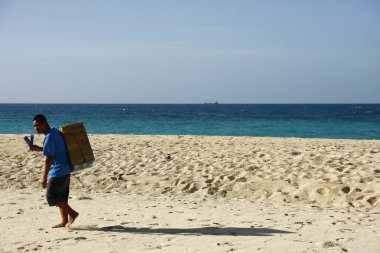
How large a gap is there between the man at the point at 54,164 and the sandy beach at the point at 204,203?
418mm

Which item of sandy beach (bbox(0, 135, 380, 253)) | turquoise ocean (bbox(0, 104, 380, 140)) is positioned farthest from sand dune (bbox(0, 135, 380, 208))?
turquoise ocean (bbox(0, 104, 380, 140))

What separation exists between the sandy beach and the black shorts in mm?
363

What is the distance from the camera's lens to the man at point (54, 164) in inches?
205

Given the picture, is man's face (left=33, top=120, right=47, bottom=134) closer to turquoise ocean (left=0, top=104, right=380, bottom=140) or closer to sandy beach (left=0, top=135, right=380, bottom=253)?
sandy beach (left=0, top=135, right=380, bottom=253)

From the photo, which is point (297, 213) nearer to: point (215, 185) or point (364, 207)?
point (364, 207)

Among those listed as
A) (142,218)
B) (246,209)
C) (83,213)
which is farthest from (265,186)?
(83,213)

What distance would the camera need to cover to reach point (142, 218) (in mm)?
6012

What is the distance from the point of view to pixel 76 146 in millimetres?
5414

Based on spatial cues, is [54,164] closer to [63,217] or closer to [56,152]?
[56,152]

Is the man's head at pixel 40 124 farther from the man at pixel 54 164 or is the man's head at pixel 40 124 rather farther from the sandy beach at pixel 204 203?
the sandy beach at pixel 204 203

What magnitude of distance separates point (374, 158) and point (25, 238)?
7.95 metres

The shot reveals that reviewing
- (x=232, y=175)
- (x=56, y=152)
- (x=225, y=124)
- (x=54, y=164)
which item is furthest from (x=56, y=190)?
(x=225, y=124)

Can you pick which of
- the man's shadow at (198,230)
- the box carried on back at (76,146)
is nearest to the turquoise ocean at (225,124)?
the man's shadow at (198,230)

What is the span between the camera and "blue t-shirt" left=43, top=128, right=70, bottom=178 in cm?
519
